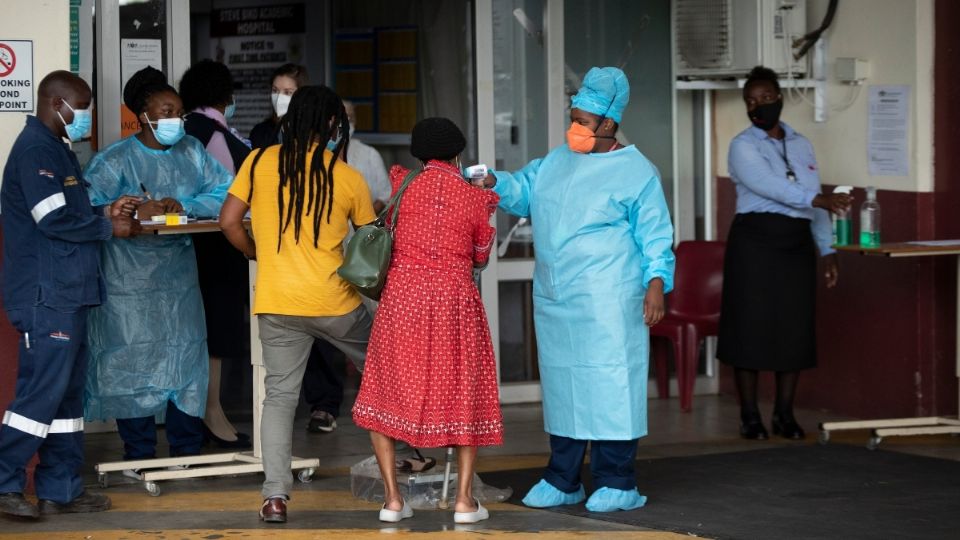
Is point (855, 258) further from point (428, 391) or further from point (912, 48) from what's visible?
point (428, 391)

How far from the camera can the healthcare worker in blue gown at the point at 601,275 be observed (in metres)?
5.99

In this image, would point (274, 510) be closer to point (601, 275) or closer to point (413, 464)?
point (413, 464)

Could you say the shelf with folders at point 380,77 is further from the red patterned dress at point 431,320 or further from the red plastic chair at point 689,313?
the red patterned dress at point 431,320


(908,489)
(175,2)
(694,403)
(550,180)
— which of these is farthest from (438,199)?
(694,403)

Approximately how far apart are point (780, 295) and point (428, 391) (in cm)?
261

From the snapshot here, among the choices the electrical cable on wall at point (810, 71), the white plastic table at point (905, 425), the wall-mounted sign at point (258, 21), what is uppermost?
the wall-mounted sign at point (258, 21)

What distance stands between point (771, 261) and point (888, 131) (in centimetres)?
98

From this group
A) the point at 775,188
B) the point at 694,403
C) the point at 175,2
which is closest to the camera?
the point at 775,188

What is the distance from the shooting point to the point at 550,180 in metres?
6.12

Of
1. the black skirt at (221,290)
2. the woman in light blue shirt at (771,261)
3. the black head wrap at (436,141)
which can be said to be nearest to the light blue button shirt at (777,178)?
the woman in light blue shirt at (771,261)

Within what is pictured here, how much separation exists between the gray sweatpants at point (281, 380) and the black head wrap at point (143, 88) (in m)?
1.29

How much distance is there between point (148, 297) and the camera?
6.77 meters

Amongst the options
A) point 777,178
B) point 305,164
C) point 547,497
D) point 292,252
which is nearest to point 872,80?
point 777,178

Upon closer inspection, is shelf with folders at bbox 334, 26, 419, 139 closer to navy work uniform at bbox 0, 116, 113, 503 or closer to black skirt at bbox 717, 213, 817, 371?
black skirt at bbox 717, 213, 817, 371
